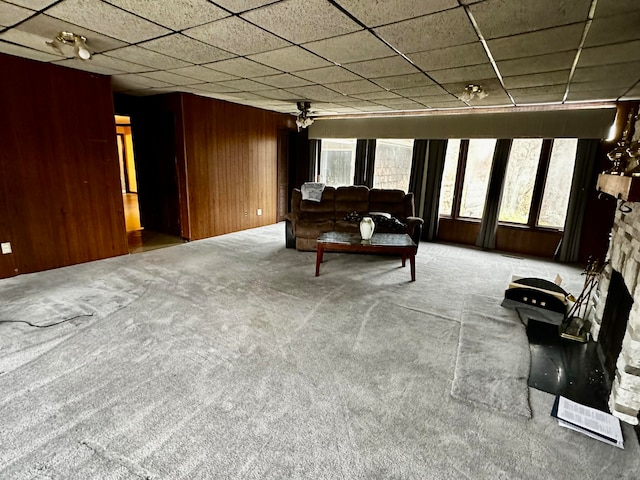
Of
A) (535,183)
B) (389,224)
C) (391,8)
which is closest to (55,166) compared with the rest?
(391,8)

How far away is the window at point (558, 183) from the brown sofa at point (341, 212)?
1.99 m

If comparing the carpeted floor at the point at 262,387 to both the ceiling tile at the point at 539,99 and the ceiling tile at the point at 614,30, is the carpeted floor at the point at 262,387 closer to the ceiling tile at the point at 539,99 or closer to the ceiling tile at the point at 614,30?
the ceiling tile at the point at 614,30

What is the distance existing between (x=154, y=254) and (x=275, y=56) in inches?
123

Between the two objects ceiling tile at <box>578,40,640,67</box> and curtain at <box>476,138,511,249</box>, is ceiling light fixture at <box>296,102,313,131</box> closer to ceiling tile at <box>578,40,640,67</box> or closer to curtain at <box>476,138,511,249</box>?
curtain at <box>476,138,511,249</box>

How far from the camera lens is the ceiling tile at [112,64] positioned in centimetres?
310

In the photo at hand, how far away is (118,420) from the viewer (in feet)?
5.53

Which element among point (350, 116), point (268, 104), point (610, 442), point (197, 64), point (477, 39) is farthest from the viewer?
point (350, 116)

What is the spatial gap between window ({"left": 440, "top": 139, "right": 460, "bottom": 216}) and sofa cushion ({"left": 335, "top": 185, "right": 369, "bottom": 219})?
4.90 ft

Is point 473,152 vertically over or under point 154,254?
over

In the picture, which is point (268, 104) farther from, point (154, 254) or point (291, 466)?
point (291, 466)

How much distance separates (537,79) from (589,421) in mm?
3002

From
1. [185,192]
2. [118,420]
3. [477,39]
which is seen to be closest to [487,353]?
[477,39]

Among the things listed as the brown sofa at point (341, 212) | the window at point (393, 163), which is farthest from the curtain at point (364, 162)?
the brown sofa at point (341, 212)

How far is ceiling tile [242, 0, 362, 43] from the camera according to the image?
1.88 metres
